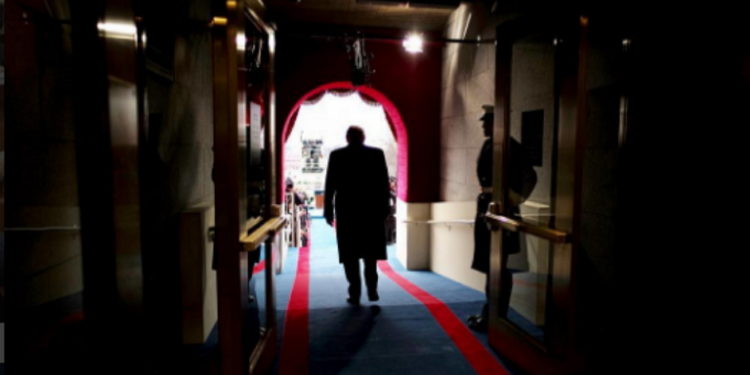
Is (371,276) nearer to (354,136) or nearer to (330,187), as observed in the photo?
(330,187)

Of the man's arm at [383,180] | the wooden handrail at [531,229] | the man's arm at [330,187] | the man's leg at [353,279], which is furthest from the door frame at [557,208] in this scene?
the man's arm at [330,187]

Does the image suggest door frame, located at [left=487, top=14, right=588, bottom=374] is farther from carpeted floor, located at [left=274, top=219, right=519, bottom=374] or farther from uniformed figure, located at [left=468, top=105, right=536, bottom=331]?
carpeted floor, located at [left=274, top=219, right=519, bottom=374]

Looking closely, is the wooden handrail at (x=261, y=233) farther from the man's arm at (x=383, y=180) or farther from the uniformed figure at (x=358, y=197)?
the man's arm at (x=383, y=180)

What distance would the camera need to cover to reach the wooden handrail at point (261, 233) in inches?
88.8

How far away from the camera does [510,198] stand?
124 inches

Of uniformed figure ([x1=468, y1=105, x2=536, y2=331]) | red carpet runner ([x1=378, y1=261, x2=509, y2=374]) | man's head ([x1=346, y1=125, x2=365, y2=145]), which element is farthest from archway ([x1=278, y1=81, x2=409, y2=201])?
uniformed figure ([x1=468, y1=105, x2=536, y2=331])

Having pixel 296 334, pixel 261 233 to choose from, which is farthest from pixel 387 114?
pixel 261 233

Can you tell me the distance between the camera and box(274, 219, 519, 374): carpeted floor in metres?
2.90

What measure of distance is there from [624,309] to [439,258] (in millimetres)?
3572

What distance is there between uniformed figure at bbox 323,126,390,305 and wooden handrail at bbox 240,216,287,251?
3.57 ft

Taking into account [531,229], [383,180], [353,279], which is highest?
[383,180]

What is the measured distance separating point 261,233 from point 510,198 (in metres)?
1.63

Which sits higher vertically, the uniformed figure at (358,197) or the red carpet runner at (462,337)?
the uniformed figure at (358,197)

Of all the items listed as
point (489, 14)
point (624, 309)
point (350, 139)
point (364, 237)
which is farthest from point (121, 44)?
point (489, 14)
